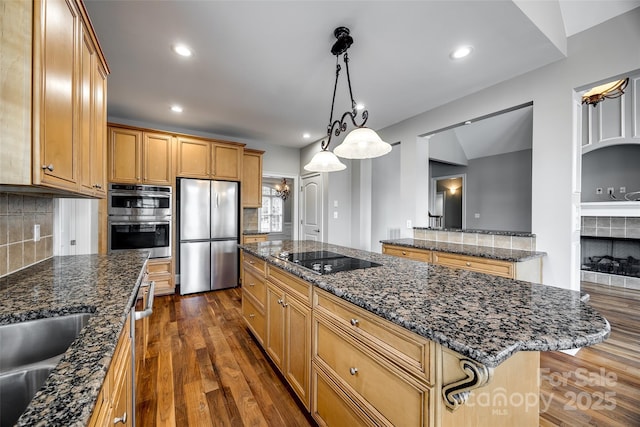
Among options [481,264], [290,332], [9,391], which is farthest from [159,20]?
[481,264]

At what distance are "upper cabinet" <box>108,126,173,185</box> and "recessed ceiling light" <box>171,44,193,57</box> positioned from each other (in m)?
1.92

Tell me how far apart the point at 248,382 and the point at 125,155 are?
343 centimetres

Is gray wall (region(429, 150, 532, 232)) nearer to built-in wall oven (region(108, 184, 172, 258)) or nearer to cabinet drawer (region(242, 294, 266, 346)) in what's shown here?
cabinet drawer (region(242, 294, 266, 346))

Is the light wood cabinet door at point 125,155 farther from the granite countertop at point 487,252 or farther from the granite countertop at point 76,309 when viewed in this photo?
the granite countertop at point 487,252

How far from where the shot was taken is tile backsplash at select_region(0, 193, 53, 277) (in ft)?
4.56

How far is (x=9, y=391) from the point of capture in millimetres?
798

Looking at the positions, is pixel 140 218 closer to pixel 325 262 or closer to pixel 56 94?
pixel 56 94

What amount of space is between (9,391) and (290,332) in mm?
1225

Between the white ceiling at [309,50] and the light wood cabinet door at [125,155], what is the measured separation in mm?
365

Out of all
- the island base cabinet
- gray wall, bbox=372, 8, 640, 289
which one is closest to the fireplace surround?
gray wall, bbox=372, 8, 640, 289

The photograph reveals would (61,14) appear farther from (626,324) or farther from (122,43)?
(626,324)

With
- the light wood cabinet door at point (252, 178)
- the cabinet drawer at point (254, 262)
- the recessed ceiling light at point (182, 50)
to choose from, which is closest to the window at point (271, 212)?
the light wood cabinet door at point (252, 178)

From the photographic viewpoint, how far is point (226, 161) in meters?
4.32

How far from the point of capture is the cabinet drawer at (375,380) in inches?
36.1
